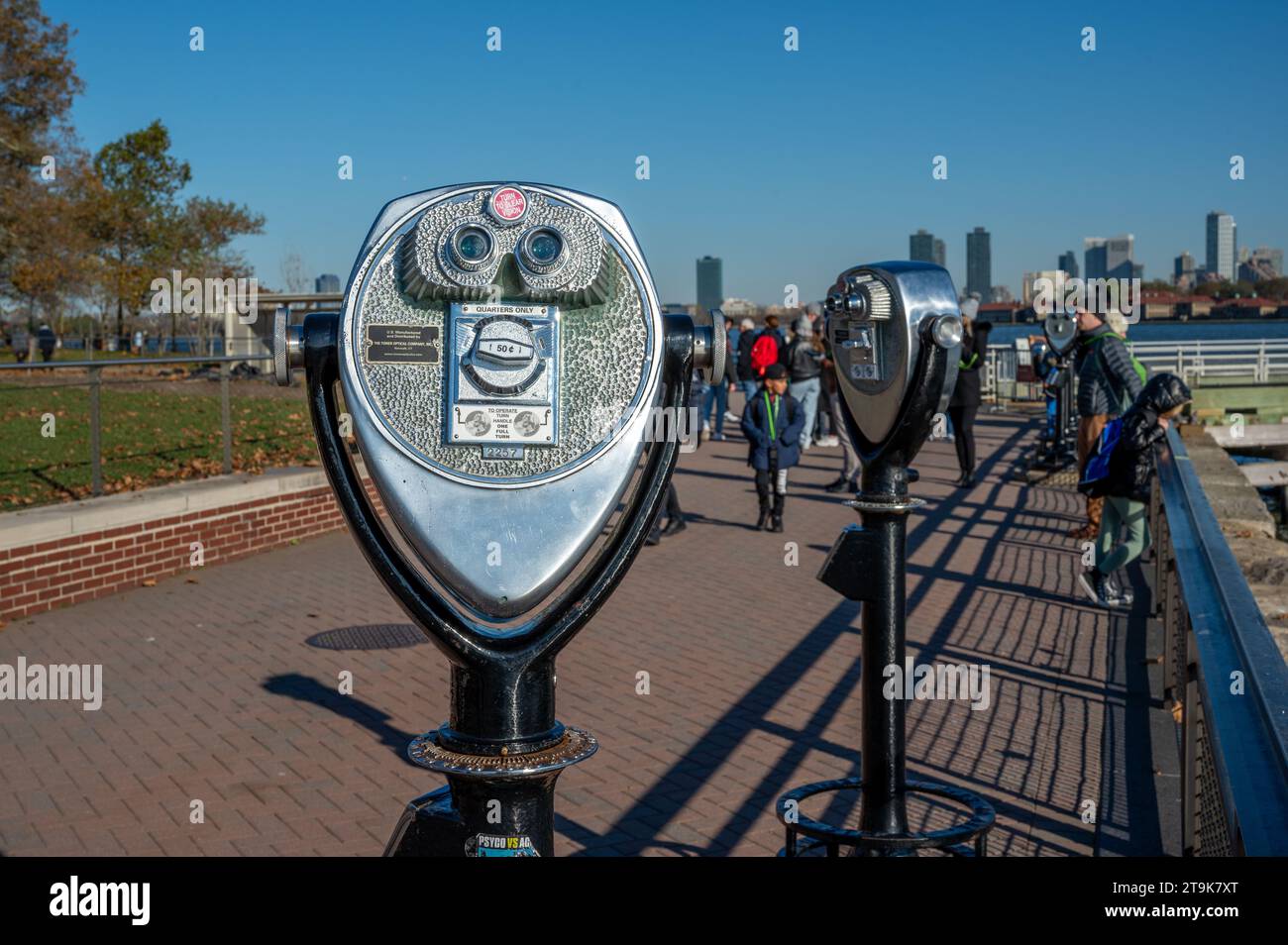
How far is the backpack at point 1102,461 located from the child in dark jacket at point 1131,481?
0.02m

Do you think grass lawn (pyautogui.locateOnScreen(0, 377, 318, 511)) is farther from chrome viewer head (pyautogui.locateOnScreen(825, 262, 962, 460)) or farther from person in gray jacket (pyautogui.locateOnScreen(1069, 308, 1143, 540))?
chrome viewer head (pyautogui.locateOnScreen(825, 262, 962, 460))

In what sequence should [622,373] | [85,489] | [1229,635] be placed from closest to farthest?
[622,373] < [1229,635] < [85,489]

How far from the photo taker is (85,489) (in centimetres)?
992

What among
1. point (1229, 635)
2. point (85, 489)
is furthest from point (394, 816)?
point (85, 489)

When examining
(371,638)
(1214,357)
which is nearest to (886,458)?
(371,638)

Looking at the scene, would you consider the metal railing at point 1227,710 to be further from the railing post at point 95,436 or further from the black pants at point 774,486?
the railing post at point 95,436

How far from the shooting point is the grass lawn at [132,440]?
10078 millimetres

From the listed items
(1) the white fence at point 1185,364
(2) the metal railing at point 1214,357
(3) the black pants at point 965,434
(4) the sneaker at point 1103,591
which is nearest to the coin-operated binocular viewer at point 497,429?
(4) the sneaker at point 1103,591

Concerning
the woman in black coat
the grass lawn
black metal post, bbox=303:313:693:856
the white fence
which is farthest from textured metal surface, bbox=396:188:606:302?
the white fence

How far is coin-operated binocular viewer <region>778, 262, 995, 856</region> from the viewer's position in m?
3.41
